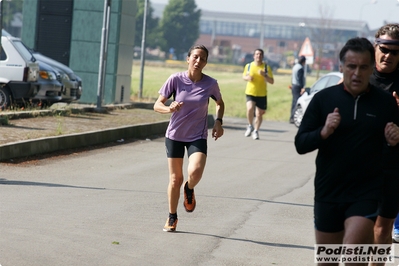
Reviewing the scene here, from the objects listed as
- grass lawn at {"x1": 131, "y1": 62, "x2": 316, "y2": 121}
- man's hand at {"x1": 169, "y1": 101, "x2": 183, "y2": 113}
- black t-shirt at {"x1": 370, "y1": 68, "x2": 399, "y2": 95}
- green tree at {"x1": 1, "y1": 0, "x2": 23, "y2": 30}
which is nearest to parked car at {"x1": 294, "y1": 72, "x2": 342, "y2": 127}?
grass lawn at {"x1": 131, "y1": 62, "x2": 316, "y2": 121}

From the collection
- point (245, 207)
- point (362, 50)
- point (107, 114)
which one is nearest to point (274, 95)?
point (107, 114)

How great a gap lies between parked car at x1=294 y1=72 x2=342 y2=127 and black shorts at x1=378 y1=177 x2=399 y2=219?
18.1 meters

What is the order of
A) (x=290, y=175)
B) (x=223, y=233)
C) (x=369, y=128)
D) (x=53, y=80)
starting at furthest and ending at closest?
(x=53, y=80), (x=290, y=175), (x=223, y=233), (x=369, y=128)

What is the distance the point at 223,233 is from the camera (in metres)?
8.45

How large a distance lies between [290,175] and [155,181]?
2915 millimetres

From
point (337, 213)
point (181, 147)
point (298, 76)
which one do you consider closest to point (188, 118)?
point (181, 147)

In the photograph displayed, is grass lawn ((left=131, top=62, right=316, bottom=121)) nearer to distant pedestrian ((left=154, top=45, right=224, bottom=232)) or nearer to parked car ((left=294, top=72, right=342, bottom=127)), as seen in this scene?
parked car ((left=294, top=72, right=342, bottom=127))

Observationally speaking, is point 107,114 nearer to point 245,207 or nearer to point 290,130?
point 290,130

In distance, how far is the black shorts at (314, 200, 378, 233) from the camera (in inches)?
198

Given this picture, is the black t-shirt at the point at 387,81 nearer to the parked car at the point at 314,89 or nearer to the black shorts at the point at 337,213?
the black shorts at the point at 337,213

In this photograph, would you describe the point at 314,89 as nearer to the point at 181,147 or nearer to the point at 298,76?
the point at 298,76

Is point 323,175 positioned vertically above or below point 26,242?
above

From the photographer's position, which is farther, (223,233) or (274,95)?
(274,95)

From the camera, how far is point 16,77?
19.7 m
